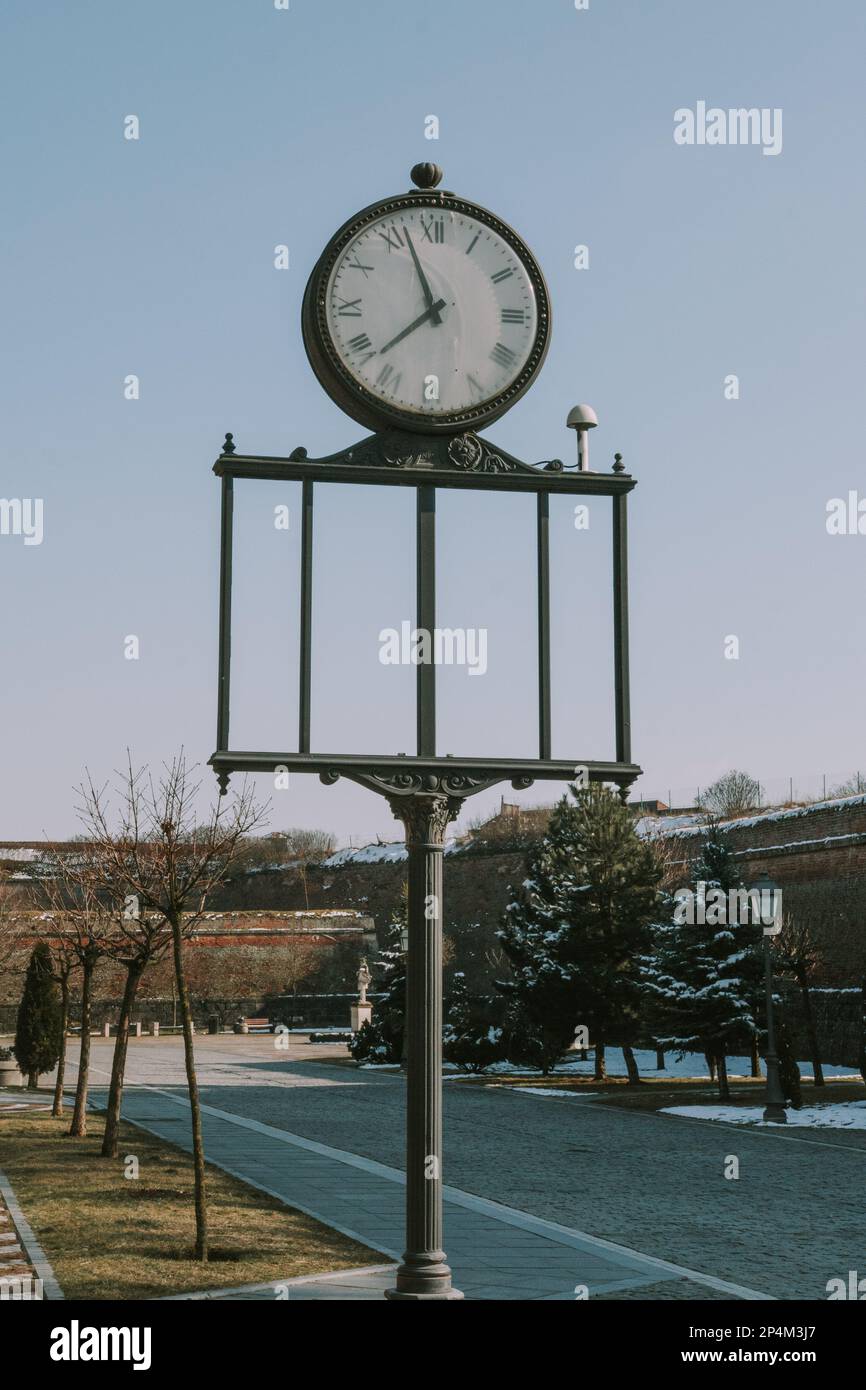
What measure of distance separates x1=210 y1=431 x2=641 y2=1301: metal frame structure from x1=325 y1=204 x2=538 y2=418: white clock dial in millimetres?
337

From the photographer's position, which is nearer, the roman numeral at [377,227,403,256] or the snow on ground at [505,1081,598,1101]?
the roman numeral at [377,227,403,256]

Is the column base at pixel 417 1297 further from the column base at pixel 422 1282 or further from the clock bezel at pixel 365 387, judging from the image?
the clock bezel at pixel 365 387

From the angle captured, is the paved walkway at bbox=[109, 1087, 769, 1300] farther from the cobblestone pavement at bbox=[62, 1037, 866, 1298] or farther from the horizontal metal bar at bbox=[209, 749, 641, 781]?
the horizontal metal bar at bbox=[209, 749, 641, 781]

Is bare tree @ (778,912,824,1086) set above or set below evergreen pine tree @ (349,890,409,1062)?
above

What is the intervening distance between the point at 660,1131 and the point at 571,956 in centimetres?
1117

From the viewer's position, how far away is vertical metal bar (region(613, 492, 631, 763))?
925 cm

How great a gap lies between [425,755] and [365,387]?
2.18 m

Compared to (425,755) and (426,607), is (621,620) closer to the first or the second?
(426,607)

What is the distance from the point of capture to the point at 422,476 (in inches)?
356

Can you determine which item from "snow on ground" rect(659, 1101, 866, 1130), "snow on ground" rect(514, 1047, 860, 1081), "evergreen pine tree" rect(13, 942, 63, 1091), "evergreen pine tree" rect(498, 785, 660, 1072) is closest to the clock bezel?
"snow on ground" rect(659, 1101, 866, 1130)

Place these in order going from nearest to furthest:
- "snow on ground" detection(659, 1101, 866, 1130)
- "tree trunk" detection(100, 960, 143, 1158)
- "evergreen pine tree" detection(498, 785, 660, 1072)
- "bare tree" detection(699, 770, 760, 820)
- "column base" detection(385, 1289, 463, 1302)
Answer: "column base" detection(385, 1289, 463, 1302) → "tree trunk" detection(100, 960, 143, 1158) → "snow on ground" detection(659, 1101, 866, 1130) → "evergreen pine tree" detection(498, 785, 660, 1072) → "bare tree" detection(699, 770, 760, 820)
